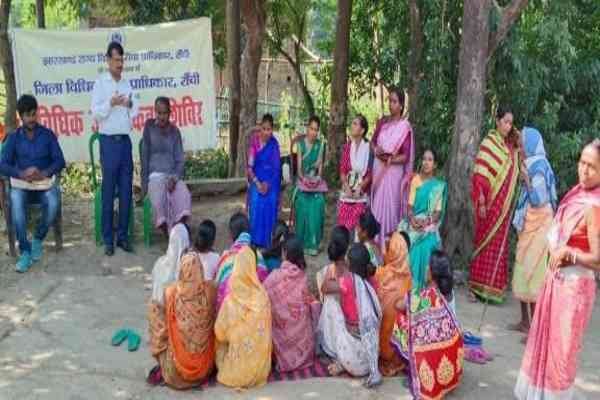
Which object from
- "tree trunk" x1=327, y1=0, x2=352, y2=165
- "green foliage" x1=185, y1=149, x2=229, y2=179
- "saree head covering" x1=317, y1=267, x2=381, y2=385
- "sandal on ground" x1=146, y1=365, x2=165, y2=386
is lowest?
"sandal on ground" x1=146, y1=365, x2=165, y2=386

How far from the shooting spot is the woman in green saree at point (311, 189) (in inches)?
296

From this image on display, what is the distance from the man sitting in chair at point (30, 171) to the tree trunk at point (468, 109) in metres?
3.78

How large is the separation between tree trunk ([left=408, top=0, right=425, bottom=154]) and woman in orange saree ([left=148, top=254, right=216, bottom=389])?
4459 millimetres

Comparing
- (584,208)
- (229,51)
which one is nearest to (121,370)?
(584,208)

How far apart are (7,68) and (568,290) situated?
6338 millimetres

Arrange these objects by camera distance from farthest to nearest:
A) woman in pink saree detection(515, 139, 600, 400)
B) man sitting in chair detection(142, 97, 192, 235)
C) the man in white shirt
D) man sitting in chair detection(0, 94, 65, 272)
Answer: man sitting in chair detection(142, 97, 192, 235) → the man in white shirt → man sitting in chair detection(0, 94, 65, 272) → woman in pink saree detection(515, 139, 600, 400)

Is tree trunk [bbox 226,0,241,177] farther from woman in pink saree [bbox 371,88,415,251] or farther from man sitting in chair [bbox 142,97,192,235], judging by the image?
woman in pink saree [bbox 371,88,415,251]

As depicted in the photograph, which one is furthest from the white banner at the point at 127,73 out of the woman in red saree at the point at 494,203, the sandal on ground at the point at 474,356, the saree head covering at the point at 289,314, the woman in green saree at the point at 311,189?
the sandal on ground at the point at 474,356

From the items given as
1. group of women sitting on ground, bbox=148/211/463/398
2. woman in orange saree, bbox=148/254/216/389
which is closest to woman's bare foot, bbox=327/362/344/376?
group of women sitting on ground, bbox=148/211/463/398

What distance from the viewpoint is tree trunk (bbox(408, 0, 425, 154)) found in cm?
799

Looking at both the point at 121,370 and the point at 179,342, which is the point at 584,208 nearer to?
the point at 179,342

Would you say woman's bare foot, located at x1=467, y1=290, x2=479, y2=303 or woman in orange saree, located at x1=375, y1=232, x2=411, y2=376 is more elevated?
woman in orange saree, located at x1=375, y1=232, x2=411, y2=376

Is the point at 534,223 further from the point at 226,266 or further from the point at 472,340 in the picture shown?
the point at 226,266

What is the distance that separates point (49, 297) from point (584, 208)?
4444 millimetres
